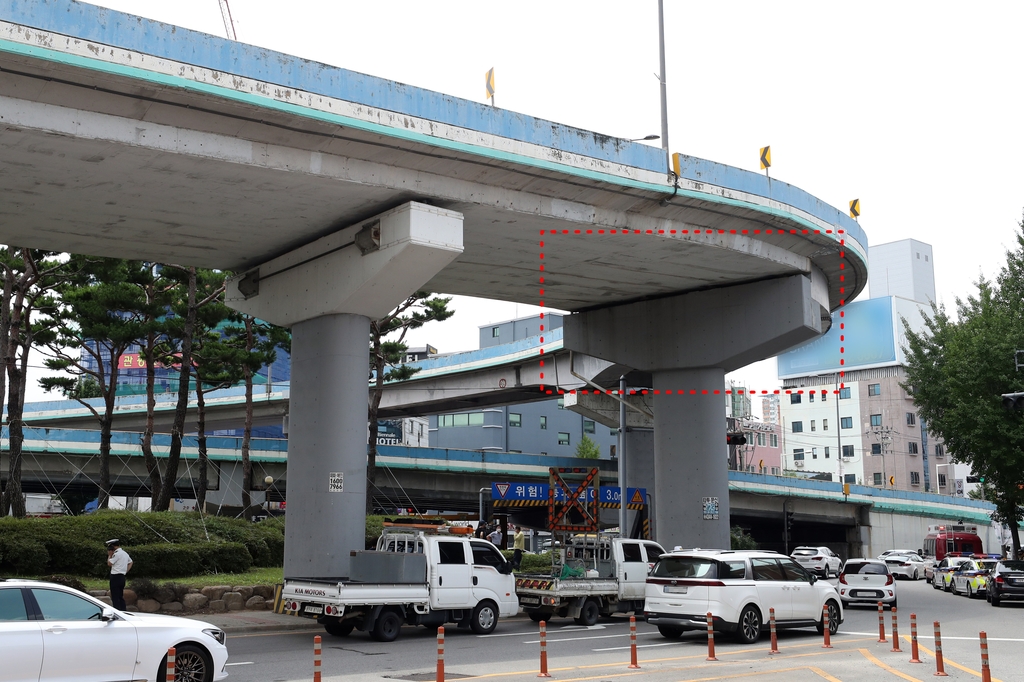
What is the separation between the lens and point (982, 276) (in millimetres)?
44438

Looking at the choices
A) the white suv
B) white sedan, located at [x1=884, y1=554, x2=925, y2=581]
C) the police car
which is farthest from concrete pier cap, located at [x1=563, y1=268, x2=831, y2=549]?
white sedan, located at [x1=884, y1=554, x2=925, y2=581]

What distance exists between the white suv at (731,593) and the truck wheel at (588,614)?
2.90 metres

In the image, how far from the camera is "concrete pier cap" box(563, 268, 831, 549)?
26.5 meters

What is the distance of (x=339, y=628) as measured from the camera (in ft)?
61.7

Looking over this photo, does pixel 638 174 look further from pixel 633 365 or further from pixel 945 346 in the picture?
pixel 945 346

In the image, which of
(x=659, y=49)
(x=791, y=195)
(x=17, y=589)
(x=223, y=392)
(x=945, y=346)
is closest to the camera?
(x=17, y=589)

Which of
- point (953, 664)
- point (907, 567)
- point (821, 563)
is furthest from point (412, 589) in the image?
point (907, 567)

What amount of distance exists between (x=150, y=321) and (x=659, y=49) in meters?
18.7

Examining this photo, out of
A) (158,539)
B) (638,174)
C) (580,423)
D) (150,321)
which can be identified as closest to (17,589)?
(638,174)

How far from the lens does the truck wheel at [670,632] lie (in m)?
→ 19.3

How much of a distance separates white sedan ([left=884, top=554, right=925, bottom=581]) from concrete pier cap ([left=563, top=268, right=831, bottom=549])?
32.9 meters

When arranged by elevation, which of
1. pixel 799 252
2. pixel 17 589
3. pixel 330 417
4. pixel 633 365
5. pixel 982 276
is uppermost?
pixel 982 276

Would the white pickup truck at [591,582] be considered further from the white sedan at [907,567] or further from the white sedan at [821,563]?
the white sedan at [907,567]

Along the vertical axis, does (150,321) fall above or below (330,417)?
above
